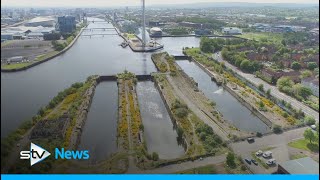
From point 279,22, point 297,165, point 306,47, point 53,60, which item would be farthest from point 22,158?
point 279,22

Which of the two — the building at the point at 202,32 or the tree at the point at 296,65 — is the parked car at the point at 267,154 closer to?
the tree at the point at 296,65

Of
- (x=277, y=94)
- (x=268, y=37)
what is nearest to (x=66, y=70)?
(x=277, y=94)

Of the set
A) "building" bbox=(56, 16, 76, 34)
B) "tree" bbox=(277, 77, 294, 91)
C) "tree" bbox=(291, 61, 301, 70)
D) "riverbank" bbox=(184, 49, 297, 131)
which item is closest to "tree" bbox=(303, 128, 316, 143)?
"riverbank" bbox=(184, 49, 297, 131)

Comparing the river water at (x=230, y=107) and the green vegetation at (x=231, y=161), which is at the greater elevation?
the green vegetation at (x=231, y=161)

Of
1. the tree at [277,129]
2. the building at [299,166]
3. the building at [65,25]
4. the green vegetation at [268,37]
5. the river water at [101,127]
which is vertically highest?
the building at [65,25]

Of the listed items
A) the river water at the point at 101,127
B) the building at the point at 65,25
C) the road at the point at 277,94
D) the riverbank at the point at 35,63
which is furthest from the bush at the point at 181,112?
the building at the point at 65,25

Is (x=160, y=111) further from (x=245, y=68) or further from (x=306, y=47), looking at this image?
(x=306, y=47)

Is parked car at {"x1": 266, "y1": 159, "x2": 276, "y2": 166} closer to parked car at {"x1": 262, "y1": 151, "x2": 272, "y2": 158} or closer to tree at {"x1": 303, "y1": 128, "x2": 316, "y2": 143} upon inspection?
parked car at {"x1": 262, "y1": 151, "x2": 272, "y2": 158}

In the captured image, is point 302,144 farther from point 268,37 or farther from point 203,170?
point 268,37
